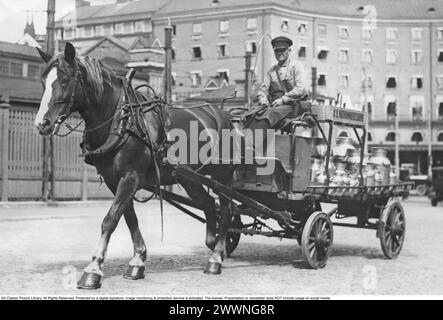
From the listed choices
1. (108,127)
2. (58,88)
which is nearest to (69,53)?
(58,88)

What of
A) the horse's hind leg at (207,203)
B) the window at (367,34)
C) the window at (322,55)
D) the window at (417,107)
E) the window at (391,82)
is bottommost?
the horse's hind leg at (207,203)

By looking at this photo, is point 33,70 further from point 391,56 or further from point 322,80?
point 391,56

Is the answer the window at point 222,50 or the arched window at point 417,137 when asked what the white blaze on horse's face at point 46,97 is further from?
the window at point 222,50

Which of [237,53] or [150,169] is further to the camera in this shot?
[237,53]

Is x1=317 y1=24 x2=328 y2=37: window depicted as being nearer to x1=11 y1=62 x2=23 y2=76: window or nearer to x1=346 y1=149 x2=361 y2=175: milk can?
x1=11 y1=62 x2=23 y2=76: window

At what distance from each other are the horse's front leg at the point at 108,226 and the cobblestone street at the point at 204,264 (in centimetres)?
14

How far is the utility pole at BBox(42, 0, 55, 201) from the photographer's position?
21016mm

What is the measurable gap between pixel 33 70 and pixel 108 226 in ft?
120

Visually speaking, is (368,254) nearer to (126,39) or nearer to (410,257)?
(410,257)

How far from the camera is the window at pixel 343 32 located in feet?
203

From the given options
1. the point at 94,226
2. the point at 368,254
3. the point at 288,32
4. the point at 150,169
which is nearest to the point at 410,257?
the point at 368,254

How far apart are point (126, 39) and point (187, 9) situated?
24.0ft

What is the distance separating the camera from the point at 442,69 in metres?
59.5

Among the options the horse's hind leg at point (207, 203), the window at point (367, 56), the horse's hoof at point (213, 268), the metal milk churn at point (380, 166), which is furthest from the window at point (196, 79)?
the horse's hoof at point (213, 268)
